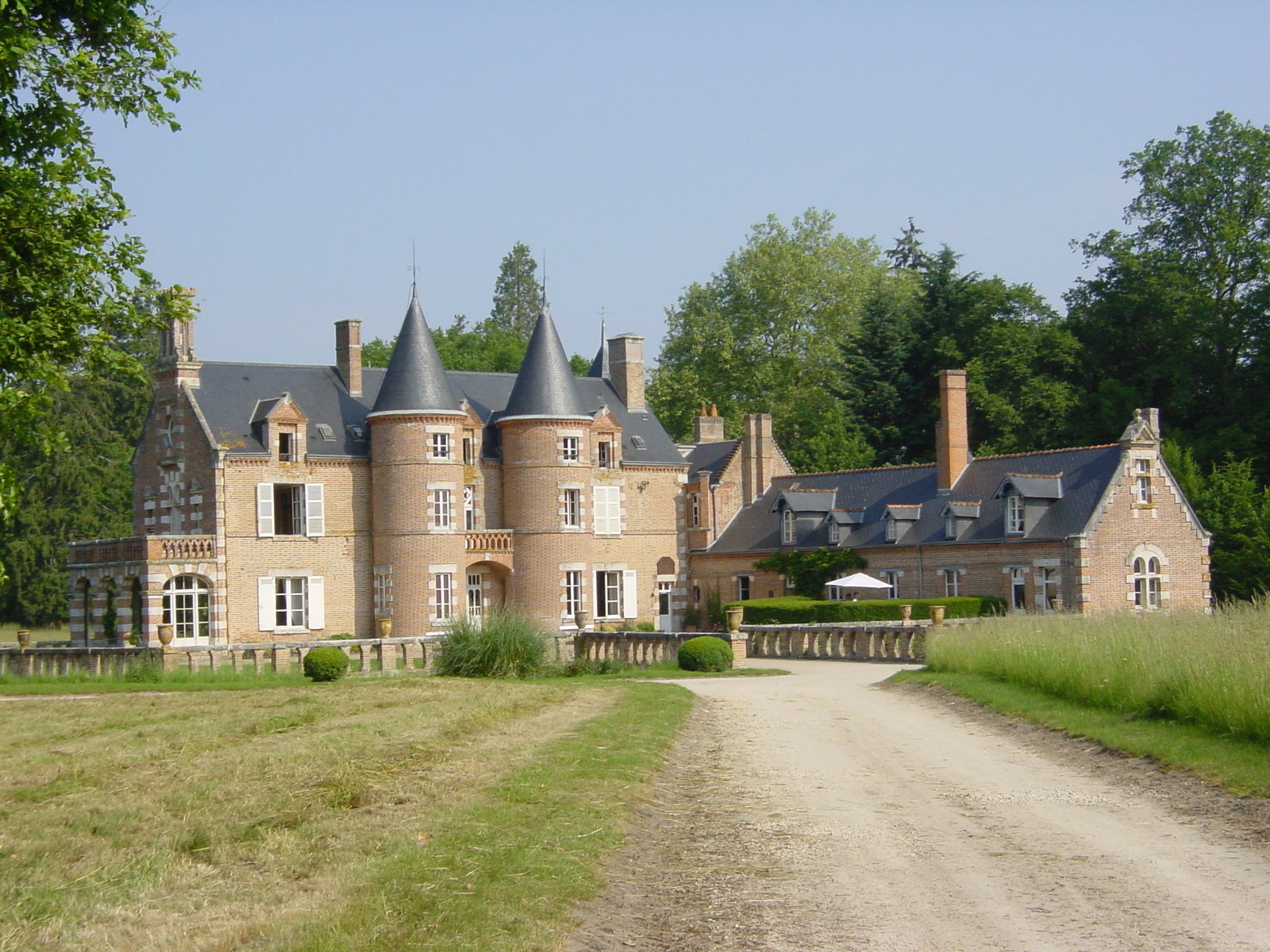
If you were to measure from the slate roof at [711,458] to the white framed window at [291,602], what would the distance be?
1377cm

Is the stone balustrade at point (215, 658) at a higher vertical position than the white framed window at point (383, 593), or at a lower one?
lower

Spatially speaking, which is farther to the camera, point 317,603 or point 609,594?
point 609,594

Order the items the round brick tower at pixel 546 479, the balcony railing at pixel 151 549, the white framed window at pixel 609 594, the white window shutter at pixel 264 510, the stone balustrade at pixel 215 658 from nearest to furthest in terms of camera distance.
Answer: the stone balustrade at pixel 215 658
the balcony railing at pixel 151 549
the white window shutter at pixel 264 510
the round brick tower at pixel 546 479
the white framed window at pixel 609 594

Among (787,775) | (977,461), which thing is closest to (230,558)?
(977,461)

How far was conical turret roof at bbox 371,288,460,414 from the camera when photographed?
138 ft

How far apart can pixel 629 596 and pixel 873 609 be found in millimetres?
11080

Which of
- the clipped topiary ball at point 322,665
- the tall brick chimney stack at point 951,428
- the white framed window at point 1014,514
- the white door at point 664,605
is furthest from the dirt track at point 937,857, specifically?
the white door at point 664,605

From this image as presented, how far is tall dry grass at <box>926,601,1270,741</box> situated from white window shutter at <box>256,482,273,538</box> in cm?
2161

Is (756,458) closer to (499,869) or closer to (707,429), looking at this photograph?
(707,429)

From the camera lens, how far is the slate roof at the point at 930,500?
3859 centimetres

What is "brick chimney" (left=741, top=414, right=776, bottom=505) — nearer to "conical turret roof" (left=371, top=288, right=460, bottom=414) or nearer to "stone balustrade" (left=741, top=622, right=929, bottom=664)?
"conical turret roof" (left=371, top=288, right=460, bottom=414)

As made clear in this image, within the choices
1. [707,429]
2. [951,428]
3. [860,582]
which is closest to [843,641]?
[860,582]

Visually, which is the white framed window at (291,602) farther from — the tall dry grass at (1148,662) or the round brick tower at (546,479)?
the tall dry grass at (1148,662)

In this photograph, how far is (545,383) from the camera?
44.6 metres
